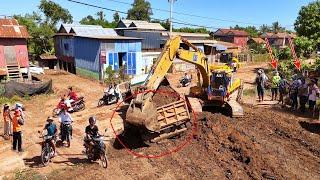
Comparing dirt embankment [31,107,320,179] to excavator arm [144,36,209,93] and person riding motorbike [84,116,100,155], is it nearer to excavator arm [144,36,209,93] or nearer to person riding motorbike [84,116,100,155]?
person riding motorbike [84,116,100,155]

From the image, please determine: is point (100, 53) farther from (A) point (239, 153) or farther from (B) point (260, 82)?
(A) point (239, 153)

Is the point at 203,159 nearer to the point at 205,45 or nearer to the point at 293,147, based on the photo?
the point at 293,147

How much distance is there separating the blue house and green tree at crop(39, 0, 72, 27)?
3177cm

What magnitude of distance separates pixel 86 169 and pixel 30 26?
143ft

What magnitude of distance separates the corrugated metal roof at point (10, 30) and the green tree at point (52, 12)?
39.6 meters

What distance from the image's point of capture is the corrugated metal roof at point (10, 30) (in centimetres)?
2782

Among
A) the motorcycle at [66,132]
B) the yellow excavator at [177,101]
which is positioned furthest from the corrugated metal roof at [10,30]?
the yellow excavator at [177,101]

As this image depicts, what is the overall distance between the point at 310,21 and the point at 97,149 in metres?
33.1

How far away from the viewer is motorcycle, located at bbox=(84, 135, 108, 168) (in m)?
11.2

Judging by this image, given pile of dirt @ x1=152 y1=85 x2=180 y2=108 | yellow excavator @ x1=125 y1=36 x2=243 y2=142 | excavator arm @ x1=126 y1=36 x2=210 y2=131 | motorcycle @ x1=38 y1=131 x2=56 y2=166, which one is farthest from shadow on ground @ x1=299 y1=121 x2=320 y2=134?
motorcycle @ x1=38 y1=131 x2=56 y2=166

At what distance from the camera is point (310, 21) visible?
37.5 meters

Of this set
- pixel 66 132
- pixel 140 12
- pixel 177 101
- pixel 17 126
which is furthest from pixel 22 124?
pixel 140 12

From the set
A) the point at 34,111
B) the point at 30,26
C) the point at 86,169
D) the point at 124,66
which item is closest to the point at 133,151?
the point at 86,169

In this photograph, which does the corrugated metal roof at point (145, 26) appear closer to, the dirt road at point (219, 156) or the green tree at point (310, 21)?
the green tree at point (310, 21)
